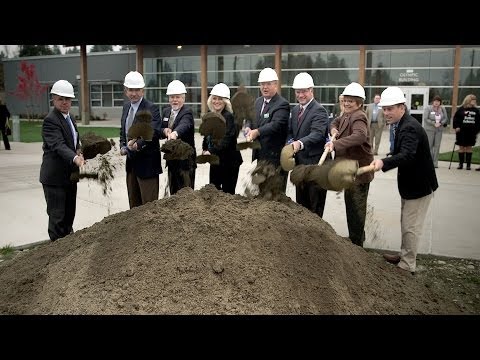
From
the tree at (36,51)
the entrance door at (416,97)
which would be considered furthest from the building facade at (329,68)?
the tree at (36,51)

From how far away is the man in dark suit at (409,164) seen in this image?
13.7 ft

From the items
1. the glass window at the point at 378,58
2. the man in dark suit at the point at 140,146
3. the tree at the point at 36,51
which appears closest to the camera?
the man in dark suit at the point at 140,146

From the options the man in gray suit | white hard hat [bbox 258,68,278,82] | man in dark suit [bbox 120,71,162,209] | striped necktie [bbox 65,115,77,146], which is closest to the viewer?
striped necktie [bbox 65,115,77,146]

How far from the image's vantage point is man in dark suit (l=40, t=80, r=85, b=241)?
454cm

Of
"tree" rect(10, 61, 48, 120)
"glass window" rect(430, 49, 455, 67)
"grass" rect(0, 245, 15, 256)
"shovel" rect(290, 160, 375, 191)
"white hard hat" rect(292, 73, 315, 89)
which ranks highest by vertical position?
"glass window" rect(430, 49, 455, 67)

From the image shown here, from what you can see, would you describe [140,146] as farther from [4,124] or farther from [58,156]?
[4,124]

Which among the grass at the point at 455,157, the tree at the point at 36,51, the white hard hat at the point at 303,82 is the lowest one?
the grass at the point at 455,157

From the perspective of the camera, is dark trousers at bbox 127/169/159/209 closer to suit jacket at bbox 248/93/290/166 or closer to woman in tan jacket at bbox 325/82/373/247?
suit jacket at bbox 248/93/290/166

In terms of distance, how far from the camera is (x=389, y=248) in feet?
17.3

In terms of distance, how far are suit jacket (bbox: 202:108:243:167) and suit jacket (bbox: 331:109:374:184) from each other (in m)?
1.15

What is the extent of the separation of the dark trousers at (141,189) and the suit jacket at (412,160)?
2.48m

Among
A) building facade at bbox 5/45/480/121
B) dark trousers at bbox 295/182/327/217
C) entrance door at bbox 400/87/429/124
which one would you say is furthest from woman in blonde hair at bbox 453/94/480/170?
dark trousers at bbox 295/182/327/217

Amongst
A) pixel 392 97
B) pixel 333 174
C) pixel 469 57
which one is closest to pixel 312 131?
pixel 392 97

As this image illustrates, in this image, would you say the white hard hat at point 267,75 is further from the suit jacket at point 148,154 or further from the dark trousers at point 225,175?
the suit jacket at point 148,154
